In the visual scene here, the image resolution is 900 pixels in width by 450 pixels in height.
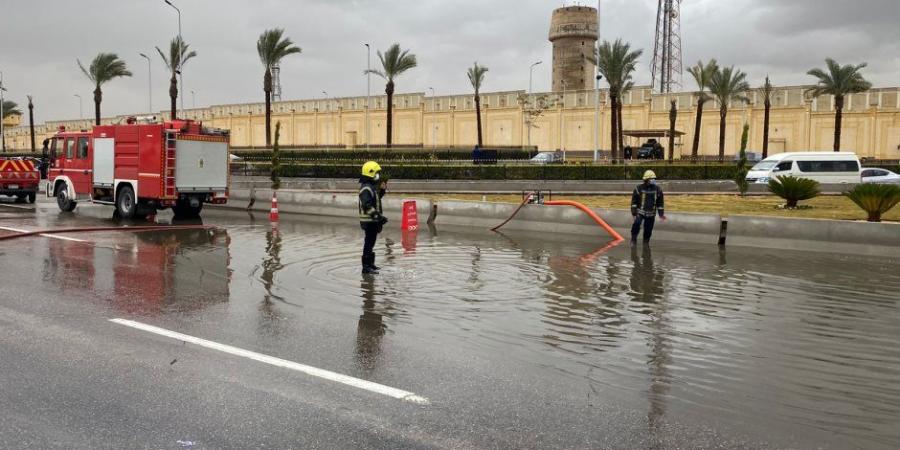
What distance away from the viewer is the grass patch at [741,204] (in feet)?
72.0

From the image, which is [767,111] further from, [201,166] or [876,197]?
[201,166]

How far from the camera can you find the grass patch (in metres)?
22.0

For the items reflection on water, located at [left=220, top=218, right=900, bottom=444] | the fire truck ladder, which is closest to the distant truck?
the fire truck ladder

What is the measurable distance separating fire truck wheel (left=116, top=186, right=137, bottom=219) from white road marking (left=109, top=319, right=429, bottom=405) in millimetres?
15251

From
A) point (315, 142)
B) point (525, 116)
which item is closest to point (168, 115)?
point (315, 142)

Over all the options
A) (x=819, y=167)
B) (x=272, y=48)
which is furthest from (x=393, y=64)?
(x=819, y=167)

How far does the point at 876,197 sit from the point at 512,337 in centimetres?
1357

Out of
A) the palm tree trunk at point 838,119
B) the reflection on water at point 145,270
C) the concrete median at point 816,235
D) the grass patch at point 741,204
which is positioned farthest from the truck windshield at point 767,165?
the reflection on water at point 145,270

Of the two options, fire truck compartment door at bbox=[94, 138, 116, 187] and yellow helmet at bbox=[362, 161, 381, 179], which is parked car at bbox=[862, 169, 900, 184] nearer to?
yellow helmet at bbox=[362, 161, 381, 179]

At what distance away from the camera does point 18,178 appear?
28562 mm

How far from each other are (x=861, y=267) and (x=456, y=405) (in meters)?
11.0

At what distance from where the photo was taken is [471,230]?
20.8 meters

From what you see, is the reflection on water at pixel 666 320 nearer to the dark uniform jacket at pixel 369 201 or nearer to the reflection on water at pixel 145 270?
the dark uniform jacket at pixel 369 201

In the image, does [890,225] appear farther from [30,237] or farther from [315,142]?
[315,142]
